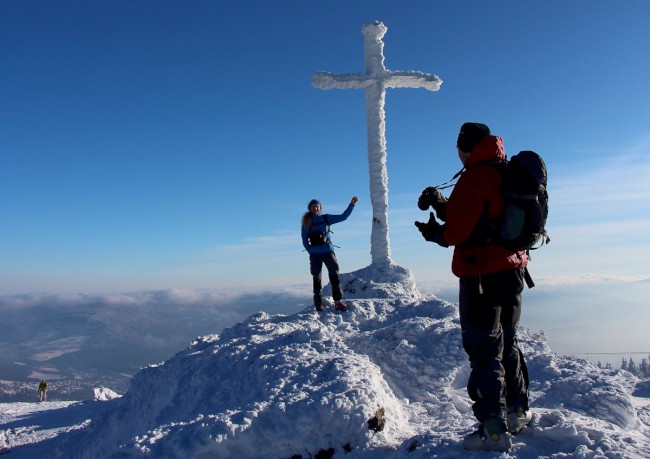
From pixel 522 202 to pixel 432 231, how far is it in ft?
2.44

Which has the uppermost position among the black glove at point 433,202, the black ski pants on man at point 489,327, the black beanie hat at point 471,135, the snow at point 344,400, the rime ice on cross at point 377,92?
the rime ice on cross at point 377,92

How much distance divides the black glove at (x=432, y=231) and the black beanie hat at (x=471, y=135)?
0.68m

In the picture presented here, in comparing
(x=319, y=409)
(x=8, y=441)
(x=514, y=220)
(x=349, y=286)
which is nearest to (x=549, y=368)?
(x=319, y=409)

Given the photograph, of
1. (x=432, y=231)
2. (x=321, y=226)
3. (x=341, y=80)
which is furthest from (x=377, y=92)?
(x=432, y=231)

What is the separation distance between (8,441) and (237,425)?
8.18 m

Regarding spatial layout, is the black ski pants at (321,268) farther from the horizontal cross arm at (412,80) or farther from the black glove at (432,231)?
the horizontal cross arm at (412,80)

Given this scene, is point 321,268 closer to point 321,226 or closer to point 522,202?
point 321,226

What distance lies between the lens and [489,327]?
3605 millimetres

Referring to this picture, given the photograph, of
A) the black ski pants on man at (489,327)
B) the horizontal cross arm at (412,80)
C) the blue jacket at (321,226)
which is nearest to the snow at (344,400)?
the black ski pants on man at (489,327)

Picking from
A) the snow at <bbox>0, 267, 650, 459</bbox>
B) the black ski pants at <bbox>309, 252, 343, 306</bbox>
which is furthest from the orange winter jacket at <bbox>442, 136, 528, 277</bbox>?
the black ski pants at <bbox>309, 252, 343, 306</bbox>

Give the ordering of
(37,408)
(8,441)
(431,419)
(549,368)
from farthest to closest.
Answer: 1. (37,408)
2. (8,441)
3. (549,368)
4. (431,419)

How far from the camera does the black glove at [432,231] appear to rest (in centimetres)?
377

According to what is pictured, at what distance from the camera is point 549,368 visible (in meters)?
6.89

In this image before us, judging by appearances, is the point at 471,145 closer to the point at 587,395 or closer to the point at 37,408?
the point at 587,395
